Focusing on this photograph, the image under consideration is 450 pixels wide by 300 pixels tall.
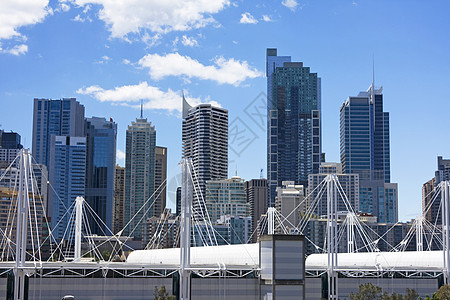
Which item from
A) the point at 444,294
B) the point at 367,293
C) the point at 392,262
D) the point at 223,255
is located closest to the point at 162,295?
the point at 367,293

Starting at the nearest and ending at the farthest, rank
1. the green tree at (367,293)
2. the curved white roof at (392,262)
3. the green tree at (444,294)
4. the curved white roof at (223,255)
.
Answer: the green tree at (444,294), the green tree at (367,293), the curved white roof at (392,262), the curved white roof at (223,255)

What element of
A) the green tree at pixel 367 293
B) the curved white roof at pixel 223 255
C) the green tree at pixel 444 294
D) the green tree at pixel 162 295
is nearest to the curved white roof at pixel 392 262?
the green tree at pixel 367 293

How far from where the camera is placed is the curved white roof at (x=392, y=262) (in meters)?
97.2

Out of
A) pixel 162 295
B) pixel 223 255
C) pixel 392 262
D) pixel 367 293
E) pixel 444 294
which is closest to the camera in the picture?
pixel 162 295

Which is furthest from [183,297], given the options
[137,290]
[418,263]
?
[418,263]

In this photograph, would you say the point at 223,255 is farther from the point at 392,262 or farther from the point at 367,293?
the point at 367,293

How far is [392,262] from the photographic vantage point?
10688cm

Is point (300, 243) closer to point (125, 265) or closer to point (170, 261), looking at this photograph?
point (125, 265)

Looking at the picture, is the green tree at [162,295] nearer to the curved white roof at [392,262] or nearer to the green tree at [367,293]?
the curved white roof at [392,262]

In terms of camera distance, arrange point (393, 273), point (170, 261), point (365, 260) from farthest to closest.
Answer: point (170, 261)
point (365, 260)
point (393, 273)

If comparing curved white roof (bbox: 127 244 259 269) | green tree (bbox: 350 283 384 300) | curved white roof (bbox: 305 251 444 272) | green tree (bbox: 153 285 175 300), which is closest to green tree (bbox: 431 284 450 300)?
green tree (bbox: 350 283 384 300)

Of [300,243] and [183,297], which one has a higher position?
[300,243]

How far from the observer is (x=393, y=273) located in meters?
98.5

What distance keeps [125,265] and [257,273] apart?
682 inches
